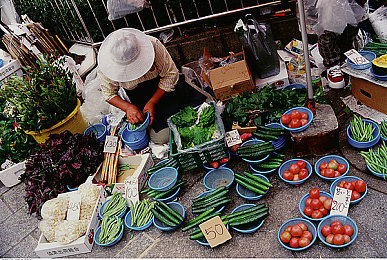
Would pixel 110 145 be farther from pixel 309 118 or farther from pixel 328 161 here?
pixel 328 161

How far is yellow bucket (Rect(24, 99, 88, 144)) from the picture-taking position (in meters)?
4.83

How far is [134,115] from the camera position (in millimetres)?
4512

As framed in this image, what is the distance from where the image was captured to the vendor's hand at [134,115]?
4.51 metres

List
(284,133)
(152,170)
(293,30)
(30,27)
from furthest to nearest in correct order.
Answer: (30,27) → (293,30) → (152,170) → (284,133)

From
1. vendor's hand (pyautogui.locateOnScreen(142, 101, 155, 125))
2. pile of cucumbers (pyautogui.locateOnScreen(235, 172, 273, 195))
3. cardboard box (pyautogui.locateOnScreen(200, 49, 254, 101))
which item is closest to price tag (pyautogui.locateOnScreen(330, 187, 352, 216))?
pile of cucumbers (pyautogui.locateOnScreen(235, 172, 273, 195))

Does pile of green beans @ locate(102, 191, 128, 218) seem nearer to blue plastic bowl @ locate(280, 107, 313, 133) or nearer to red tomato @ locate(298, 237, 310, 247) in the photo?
red tomato @ locate(298, 237, 310, 247)

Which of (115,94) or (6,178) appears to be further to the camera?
(6,178)

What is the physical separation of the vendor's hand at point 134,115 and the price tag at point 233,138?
1.29 meters

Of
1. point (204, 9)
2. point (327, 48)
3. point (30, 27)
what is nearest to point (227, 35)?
point (204, 9)

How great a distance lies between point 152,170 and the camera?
4305 millimetres

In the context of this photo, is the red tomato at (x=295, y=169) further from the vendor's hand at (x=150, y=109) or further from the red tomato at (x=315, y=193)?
the vendor's hand at (x=150, y=109)

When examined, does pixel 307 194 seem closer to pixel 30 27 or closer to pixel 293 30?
pixel 293 30

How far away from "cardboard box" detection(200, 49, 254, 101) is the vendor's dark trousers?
120 cm

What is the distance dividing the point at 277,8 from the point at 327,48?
145cm
